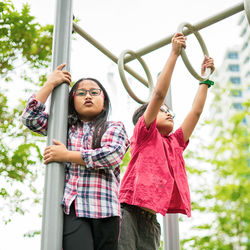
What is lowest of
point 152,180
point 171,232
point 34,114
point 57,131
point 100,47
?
point 171,232

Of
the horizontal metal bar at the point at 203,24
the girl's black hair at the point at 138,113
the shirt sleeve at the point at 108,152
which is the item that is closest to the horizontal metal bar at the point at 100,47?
the horizontal metal bar at the point at 203,24

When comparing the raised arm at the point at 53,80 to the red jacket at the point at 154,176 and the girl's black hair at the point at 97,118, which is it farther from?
the red jacket at the point at 154,176

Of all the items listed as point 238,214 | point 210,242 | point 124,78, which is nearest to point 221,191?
point 238,214

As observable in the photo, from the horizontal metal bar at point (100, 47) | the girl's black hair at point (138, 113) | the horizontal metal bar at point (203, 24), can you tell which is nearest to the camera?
the horizontal metal bar at point (203, 24)

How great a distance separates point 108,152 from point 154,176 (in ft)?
1.57

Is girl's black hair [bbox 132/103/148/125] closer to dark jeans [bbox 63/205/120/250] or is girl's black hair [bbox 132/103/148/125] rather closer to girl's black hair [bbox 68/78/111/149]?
girl's black hair [bbox 68/78/111/149]

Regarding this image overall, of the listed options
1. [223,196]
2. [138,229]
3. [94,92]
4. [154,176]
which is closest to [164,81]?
[94,92]

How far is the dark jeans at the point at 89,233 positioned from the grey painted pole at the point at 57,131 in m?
0.09

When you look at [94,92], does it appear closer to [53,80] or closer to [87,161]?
[53,80]

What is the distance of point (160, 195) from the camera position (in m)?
2.01

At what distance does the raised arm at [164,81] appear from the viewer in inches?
77.9

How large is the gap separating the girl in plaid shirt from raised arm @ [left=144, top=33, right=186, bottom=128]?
229 millimetres

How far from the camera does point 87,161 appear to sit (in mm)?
1641

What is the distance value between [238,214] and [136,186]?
22.4ft
